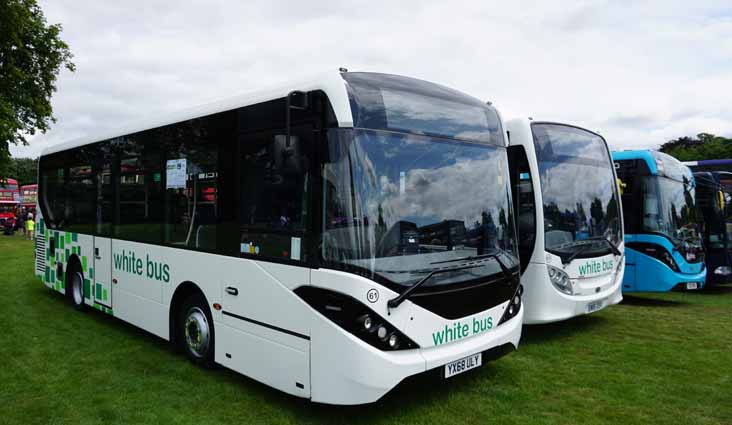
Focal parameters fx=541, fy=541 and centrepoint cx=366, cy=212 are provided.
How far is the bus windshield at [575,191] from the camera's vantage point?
283 inches

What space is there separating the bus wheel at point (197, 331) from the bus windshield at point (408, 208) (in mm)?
2268

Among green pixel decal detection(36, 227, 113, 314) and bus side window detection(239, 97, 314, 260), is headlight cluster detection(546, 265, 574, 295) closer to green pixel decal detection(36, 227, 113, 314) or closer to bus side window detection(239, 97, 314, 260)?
bus side window detection(239, 97, 314, 260)

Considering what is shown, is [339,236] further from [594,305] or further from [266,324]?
[594,305]

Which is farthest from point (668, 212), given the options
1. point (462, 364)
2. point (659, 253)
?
point (462, 364)

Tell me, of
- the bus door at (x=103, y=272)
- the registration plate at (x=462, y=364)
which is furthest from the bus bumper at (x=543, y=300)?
the bus door at (x=103, y=272)

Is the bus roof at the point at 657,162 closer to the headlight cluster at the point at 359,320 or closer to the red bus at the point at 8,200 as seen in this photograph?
the headlight cluster at the point at 359,320

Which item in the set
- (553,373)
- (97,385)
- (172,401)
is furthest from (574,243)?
(97,385)

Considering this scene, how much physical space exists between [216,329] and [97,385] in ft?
4.31

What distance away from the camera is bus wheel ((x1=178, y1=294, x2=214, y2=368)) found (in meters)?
5.72

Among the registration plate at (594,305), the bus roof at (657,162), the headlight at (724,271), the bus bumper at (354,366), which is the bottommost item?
the headlight at (724,271)

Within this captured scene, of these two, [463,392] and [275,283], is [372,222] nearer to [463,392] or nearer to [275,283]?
[275,283]

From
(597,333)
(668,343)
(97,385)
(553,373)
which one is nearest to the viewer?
(97,385)

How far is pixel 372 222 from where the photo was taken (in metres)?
Result: 4.12

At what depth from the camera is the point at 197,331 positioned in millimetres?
5809
